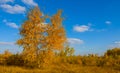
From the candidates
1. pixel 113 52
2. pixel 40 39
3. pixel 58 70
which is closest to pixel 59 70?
pixel 58 70

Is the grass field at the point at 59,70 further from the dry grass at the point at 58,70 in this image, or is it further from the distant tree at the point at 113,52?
the distant tree at the point at 113,52

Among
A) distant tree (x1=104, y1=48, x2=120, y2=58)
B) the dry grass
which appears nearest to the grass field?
the dry grass

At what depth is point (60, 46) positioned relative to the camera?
27.8 meters

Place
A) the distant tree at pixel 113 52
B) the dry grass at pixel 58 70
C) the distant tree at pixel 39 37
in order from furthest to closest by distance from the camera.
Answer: the distant tree at pixel 113 52
the distant tree at pixel 39 37
the dry grass at pixel 58 70

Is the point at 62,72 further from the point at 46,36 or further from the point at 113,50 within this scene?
the point at 113,50

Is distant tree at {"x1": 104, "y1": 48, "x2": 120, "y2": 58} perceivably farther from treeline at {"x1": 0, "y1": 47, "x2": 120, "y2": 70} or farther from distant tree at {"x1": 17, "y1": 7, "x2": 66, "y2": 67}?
distant tree at {"x1": 17, "y1": 7, "x2": 66, "y2": 67}

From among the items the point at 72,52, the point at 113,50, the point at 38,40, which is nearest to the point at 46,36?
the point at 38,40

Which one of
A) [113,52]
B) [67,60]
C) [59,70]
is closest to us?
[59,70]

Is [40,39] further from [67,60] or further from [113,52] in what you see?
[113,52]

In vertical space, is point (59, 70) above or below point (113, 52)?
below

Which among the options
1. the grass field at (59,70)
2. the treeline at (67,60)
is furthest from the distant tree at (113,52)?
the grass field at (59,70)

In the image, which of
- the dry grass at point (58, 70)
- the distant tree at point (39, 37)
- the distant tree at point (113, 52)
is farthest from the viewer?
the distant tree at point (113, 52)

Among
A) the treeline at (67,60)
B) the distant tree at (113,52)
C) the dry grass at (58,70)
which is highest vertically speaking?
the distant tree at (113,52)

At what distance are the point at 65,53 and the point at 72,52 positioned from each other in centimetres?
118
